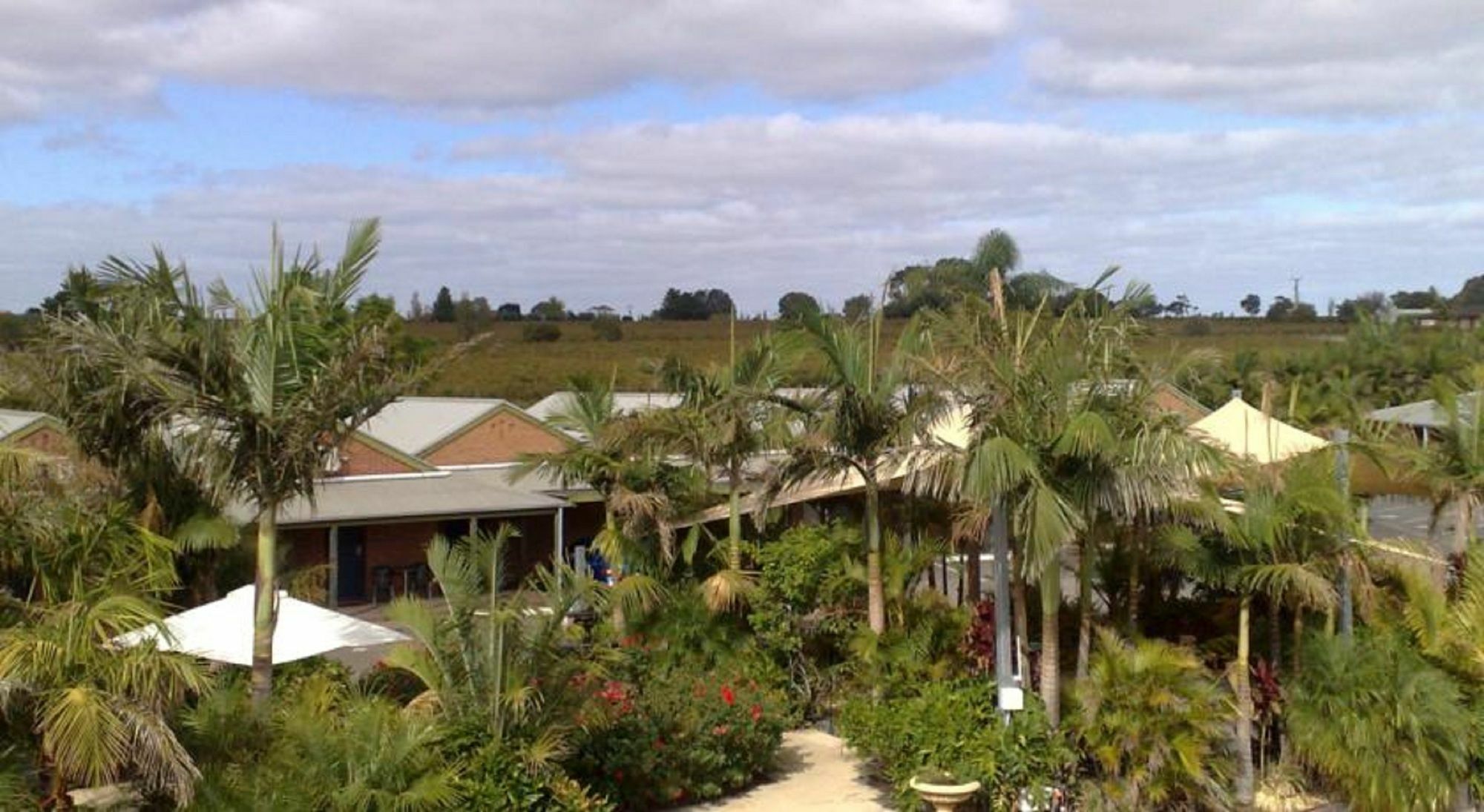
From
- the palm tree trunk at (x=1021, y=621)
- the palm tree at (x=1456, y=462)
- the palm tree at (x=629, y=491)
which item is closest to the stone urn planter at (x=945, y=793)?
the palm tree trunk at (x=1021, y=621)

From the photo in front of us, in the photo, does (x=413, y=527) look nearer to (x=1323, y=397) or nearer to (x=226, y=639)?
(x=226, y=639)

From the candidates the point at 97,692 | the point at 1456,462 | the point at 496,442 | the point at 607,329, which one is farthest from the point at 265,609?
the point at 607,329

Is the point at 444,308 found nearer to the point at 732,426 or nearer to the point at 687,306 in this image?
the point at 687,306

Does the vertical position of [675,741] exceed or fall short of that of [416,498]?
it falls short

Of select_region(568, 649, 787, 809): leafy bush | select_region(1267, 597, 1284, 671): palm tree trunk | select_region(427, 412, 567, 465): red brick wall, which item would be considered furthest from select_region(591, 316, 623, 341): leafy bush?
select_region(1267, 597, 1284, 671): palm tree trunk

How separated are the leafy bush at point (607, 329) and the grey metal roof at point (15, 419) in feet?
182

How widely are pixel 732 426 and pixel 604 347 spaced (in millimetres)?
60099

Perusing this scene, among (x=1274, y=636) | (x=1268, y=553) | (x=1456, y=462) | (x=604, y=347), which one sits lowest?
(x=1274, y=636)

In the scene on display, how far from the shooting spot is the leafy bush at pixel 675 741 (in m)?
12.1

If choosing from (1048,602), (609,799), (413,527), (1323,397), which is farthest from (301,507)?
(1323,397)

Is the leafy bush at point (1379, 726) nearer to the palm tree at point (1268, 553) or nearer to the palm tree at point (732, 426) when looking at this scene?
the palm tree at point (1268, 553)

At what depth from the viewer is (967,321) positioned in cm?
1301

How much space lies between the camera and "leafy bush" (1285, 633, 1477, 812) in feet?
40.3

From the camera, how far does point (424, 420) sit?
1204 inches
